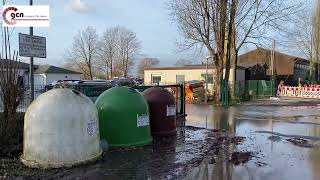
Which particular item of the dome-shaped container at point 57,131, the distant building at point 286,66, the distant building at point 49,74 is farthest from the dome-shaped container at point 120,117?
the distant building at point 286,66

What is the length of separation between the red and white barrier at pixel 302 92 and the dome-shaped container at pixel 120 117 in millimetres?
30717

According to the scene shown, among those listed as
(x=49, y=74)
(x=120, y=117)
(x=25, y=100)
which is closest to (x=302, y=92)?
(x=25, y=100)

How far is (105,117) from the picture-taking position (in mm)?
9992

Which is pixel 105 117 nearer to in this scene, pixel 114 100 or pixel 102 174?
pixel 114 100

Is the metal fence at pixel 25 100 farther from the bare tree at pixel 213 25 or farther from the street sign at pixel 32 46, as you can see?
the bare tree at pixel 213 25

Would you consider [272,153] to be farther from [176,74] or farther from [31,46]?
[176,74]

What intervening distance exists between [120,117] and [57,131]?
2.24 m

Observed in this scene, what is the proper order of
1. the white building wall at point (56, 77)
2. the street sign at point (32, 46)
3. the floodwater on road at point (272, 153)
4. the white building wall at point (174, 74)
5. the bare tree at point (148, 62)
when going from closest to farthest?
the floodwater on road at point (272, 153) → the street sign at point (32, 46) → the white building wall at point (174, 74) → the white building wall at point (56, 77) → the bare tree at point (148, 62)

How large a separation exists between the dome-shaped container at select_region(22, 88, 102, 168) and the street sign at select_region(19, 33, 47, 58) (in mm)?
2839

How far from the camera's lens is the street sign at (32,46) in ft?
34.8

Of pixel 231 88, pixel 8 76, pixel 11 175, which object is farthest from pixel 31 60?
pixel 231 88

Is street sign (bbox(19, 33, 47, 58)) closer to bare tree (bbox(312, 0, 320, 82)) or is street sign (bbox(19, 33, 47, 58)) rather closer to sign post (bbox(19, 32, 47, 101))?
sign post (bbox(19, 32, 47, 101))

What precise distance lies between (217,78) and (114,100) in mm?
21504

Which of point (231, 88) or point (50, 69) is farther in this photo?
point (50, 69)
